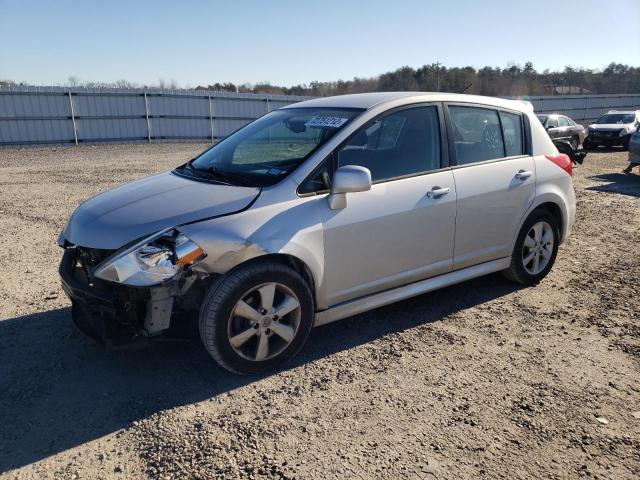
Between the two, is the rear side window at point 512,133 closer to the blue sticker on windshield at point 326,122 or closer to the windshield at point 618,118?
the blue sticker on windshield at point 326,122

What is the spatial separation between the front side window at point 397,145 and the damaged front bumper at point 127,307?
4.83ft

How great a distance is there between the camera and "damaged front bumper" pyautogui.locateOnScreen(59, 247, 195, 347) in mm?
3004

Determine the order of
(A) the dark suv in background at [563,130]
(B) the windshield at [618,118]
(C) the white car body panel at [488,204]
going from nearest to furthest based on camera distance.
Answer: (C) the white car body panel at [488,204] < (A) the dark suv in background at [563,130] < (B) the windshield at [618,118]

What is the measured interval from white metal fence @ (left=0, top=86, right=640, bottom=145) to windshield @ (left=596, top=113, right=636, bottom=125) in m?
13.1

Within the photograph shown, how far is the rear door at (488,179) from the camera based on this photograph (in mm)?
4172

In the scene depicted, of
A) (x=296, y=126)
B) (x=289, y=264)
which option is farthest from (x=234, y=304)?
(x=296, y=126)

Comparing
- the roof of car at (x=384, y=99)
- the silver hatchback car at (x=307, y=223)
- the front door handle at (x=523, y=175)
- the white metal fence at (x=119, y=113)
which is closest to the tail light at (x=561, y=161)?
the silver hatchback car at (x=307, y=223)

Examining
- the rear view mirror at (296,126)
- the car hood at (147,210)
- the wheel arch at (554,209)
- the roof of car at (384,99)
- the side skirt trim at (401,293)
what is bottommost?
the side skirt trim at (401,293)

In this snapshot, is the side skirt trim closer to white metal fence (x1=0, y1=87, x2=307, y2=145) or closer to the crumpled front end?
the crumpled front end

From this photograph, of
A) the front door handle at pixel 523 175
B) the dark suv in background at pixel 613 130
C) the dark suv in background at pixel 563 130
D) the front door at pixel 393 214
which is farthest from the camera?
the dark suv in background at pixel 613 130

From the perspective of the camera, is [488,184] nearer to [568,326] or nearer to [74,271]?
[568,326]

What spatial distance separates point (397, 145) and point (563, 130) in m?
17.0

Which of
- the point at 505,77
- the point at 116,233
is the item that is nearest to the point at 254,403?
the point at 116,233

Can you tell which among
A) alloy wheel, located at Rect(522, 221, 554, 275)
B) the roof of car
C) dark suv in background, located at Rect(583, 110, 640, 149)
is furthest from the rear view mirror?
dark suv in background, located at Rect(583, 110, 640, 149)
